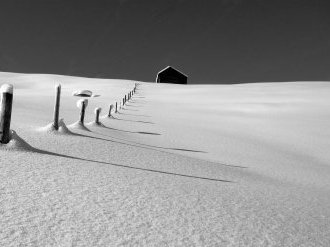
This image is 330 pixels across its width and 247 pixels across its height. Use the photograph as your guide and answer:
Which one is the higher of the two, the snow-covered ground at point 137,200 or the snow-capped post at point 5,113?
the snow-capped post at point 5,113

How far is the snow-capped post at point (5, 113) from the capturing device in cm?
504

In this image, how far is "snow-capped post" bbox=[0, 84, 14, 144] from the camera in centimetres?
504

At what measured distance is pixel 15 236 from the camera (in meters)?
2.68

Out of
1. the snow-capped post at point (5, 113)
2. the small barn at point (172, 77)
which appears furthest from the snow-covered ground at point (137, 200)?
the small barn at point (172, 77)

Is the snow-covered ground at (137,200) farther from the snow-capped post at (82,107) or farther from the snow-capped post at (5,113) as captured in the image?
the snow-capped post at (82,107)

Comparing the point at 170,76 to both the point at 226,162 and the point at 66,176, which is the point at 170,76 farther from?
the point at 66,176

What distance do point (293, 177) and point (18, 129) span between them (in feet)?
16.5

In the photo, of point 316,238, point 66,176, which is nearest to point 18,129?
point 66,176

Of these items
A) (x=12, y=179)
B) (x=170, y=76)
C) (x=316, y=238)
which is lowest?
(x=316, y=238)

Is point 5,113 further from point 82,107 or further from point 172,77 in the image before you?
point 172,77

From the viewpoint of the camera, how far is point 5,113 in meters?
5.14

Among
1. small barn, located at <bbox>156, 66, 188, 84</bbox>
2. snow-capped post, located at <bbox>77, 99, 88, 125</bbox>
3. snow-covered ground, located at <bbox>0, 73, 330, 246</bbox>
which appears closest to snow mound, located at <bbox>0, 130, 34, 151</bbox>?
snow-covered ground, located at <bbox>0, 73, 330, 246</bbox>

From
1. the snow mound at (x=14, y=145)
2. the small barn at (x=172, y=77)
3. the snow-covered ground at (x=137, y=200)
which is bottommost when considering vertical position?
the snow-covered ground at (x=137, y=200)

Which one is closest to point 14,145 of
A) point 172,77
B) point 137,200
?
point 137,200
